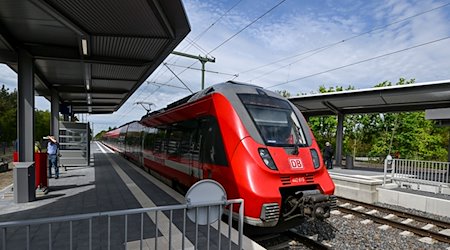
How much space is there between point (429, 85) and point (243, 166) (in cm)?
991

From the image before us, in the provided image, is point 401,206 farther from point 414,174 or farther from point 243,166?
point 243,166

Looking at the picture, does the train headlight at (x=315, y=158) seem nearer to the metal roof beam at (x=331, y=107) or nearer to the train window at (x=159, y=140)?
the train window at (x=159, y=140)

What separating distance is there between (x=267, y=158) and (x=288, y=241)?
1.97 meters

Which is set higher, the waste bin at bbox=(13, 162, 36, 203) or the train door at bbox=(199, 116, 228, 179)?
the train door at bbox=(199, 116, 228, 179)

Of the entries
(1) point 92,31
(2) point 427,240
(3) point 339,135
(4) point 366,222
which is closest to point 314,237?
(4) point 366,222

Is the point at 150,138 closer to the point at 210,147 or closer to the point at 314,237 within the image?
the point at 210,147

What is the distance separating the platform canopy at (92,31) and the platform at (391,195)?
8.39 metres

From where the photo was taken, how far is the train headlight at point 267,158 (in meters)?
4.89

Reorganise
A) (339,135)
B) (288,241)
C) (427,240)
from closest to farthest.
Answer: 1. (288,241)
2. (427,240)
3. (339,135)

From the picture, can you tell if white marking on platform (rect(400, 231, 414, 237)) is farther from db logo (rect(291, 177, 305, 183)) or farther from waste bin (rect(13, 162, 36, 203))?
waste bin (rect(13, 162, 36, 203))

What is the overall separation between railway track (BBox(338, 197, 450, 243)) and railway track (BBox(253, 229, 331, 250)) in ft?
9.86

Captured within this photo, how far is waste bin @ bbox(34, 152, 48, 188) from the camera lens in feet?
25.4

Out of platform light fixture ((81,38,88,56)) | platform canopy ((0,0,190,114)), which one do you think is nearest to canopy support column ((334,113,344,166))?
platform canopy ((0,0,190,114))

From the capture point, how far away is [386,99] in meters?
13.0
